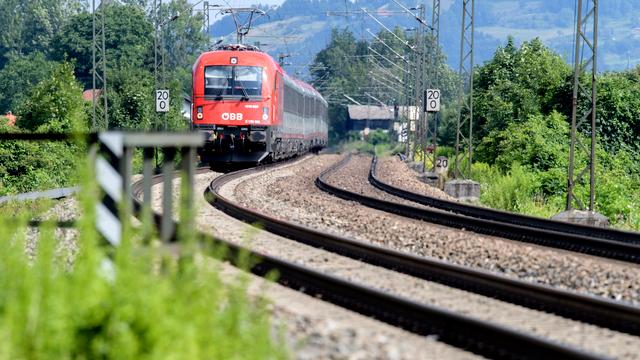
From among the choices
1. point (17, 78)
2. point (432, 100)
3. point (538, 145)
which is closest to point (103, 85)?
point (432, 100)

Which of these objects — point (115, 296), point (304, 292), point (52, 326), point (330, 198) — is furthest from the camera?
point (330, 198)

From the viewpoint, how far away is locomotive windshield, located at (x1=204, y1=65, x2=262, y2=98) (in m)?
29.8

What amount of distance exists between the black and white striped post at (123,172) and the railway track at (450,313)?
6.89 feet

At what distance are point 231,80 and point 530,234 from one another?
15.4 m

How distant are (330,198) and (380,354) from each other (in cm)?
1614

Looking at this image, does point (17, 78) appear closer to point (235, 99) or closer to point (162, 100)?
point (162, 100)

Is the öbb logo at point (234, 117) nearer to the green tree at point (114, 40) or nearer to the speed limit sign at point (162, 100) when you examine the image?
the speed limit sign at point (162, 100)

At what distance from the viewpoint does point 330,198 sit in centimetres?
2336

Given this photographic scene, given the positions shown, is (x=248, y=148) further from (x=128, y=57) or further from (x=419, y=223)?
(x=128, y=57)

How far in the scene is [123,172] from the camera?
7.33 m

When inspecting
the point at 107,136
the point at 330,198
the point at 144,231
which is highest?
the point at 107,136

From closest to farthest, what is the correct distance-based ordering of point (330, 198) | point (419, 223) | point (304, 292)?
point (304, 292) < point (419, 223) < point (330, 198)

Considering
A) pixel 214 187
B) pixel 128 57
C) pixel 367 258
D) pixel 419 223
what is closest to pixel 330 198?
pixel 214 187

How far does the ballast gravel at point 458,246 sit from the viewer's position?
1190 centimetres
